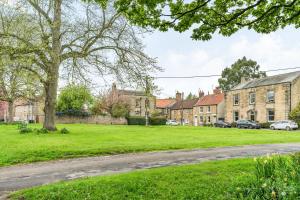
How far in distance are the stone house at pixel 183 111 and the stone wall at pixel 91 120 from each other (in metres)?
21.0

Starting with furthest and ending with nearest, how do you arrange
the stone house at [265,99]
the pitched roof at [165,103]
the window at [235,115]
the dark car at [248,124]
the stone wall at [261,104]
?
1. the pitched roof at [165,103]
2. the window at [235,115]
3. the stone wall at [261,104]
4. the stone house at [265,99]
5. the dark car at [248,124]

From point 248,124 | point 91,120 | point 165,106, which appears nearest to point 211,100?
point 248,124

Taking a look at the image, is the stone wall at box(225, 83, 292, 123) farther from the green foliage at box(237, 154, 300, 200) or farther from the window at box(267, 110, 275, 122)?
the green foliage at box(237, 154, 300, 200)

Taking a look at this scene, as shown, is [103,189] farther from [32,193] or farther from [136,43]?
[136,43]

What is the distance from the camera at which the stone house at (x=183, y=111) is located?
83312 mm

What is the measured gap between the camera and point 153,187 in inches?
314

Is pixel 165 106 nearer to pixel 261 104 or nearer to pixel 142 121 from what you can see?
pixel 142 121

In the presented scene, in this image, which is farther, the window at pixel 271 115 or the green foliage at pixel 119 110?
the green foliage at pixel 119 110

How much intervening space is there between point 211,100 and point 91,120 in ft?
94.7

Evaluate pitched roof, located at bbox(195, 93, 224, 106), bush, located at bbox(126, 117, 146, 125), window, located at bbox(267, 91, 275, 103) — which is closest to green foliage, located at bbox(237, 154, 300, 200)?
window, located at bbox(267, 91, 275, 103)

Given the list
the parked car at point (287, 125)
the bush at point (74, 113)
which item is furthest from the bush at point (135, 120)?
the parked car at point (287, 125)

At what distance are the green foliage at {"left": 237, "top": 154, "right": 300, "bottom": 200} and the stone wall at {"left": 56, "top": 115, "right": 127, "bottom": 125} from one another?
5776cm

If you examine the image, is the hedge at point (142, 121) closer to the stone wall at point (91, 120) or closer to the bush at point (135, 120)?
the bush at point (135, 120)

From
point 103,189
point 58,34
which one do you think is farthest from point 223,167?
point 58,34
